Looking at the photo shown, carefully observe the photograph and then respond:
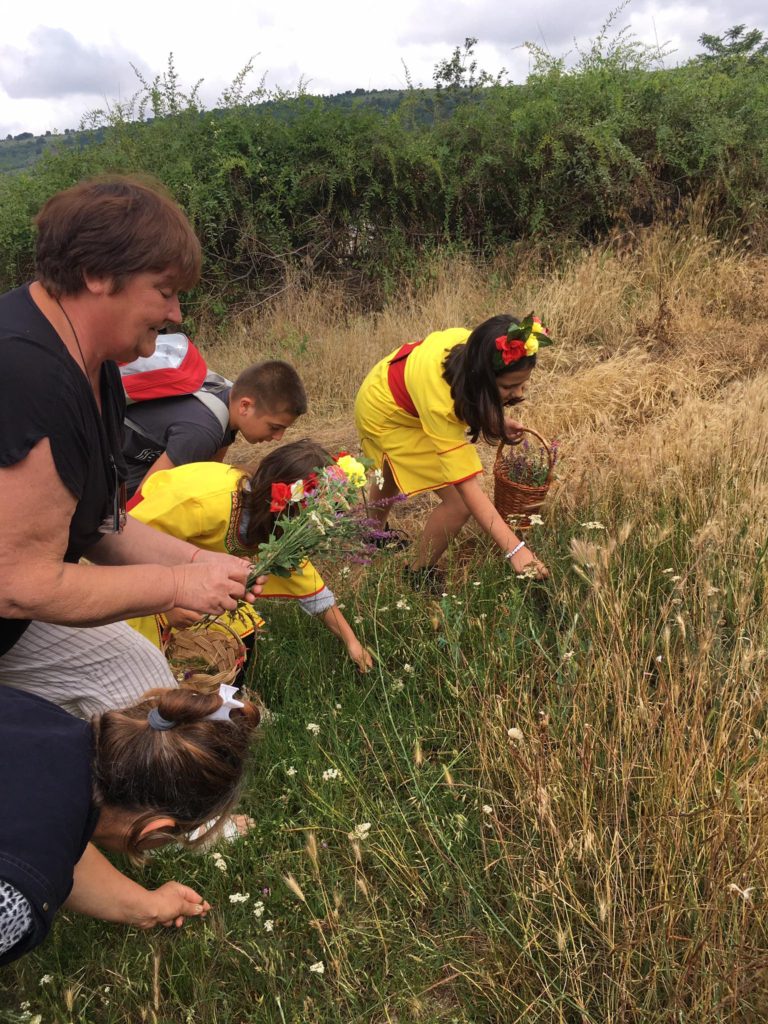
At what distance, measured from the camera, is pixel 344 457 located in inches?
102

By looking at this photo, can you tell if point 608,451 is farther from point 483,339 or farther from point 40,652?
point 40,652

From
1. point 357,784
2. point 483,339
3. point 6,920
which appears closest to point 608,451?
point 483,339

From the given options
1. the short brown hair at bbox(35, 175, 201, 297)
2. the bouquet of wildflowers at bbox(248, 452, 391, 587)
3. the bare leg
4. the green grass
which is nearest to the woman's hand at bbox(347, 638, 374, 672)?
the green grass

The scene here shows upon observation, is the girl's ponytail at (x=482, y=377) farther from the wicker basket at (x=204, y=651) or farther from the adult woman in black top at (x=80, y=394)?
the adult woman in black top at (x=80, y=394)

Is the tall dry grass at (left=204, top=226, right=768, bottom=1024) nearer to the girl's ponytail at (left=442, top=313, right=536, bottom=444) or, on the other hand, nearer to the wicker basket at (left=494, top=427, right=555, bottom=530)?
the wicker basket at (left=494, top=427, right=555, bottom=530)

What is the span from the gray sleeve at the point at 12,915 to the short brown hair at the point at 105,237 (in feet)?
4.13

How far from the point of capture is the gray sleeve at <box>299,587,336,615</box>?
117 inches

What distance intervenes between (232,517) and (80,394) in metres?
1.23

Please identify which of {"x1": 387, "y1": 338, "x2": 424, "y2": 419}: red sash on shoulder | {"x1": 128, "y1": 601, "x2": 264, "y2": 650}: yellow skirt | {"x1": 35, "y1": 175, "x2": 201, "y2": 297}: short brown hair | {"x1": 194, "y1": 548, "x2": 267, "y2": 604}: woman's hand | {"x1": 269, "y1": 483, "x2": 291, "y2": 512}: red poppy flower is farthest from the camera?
{"x1": 387, "y1": 338, "x2": 424, "y2": 419}: red sash on shoulder

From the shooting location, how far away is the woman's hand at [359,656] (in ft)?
9.53

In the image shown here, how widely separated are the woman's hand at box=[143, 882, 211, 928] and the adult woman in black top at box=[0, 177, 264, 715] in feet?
2.43

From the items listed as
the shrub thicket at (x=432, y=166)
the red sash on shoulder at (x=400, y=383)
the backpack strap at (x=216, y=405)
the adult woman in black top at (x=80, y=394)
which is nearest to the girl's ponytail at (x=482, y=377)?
the red sash on shoulder at (x=400, y=383)

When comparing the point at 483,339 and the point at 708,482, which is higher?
the point at 483,339

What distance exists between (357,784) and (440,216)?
329 inches
